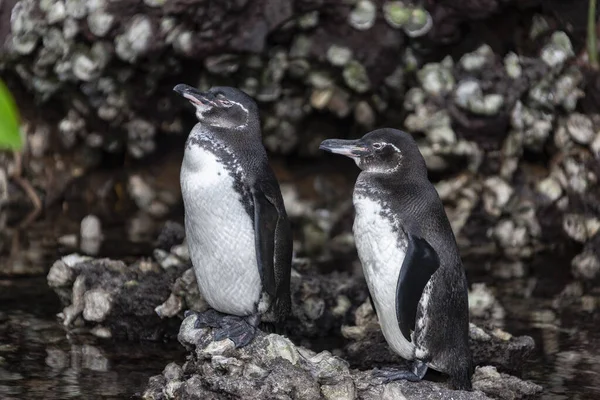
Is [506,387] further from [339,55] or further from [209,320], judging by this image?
[339,55]

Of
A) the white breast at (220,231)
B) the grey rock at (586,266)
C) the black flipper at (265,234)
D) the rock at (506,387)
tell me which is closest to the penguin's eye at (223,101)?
the white breast at (220,231)

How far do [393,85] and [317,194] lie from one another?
1.10 m

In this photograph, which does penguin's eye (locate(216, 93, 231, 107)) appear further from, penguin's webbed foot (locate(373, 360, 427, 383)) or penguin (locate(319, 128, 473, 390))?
penguin's webbed foot (locate(373, 360, 427, 383))

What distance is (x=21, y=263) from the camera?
652 centimetres

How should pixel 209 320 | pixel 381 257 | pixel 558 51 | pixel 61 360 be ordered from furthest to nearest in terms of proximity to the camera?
pixel 558 51 < pixel 61 360 < pixel 209 320 < pixel 381 257

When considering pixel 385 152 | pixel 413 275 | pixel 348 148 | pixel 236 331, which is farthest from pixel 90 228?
pixel 413 275

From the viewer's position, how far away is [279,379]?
3643 mm

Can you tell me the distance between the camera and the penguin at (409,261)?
12.0 feet

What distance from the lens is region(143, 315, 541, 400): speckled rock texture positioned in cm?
365

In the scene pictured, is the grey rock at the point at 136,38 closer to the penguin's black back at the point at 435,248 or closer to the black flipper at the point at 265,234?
the black flipper at the point at 265,234

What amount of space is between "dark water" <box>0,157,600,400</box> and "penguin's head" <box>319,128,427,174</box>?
111 centimetres

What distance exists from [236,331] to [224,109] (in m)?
0.89

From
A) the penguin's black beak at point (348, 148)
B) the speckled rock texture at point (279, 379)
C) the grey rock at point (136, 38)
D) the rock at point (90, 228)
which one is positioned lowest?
the rock at point (90, 228)

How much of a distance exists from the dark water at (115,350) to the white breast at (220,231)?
21.6 inches
